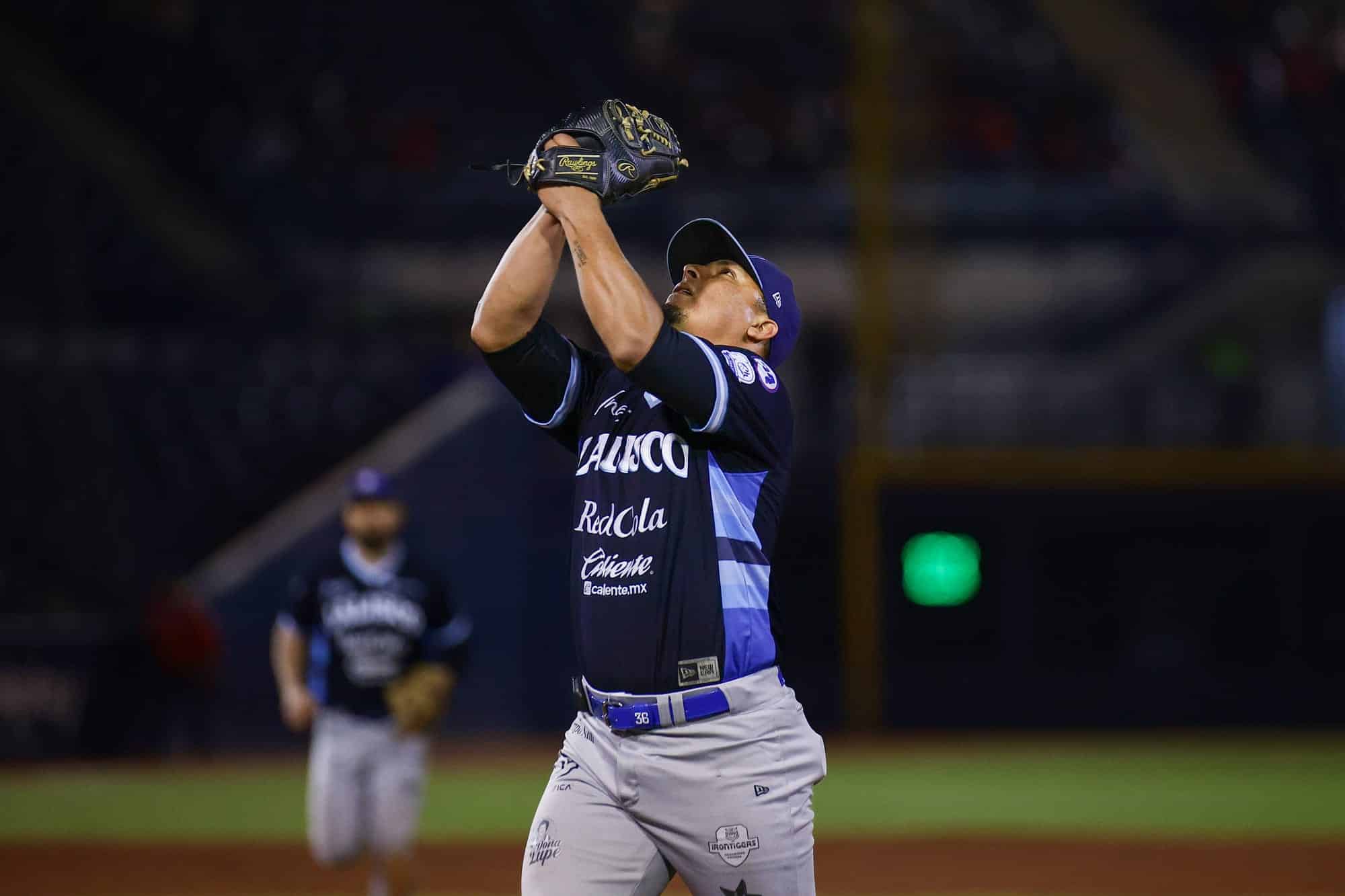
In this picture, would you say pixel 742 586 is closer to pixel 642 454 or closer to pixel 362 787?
pixel 642 454

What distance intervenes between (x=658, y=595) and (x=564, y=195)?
0.90 meters

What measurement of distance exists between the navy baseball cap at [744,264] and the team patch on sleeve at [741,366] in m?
0.26

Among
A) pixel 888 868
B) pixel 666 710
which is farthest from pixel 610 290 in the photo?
pixel 888 868

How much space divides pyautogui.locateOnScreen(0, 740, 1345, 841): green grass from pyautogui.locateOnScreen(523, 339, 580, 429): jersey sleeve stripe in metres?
7.67

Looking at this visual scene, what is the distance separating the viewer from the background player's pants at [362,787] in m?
8.29

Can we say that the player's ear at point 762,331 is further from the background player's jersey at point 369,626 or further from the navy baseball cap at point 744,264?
the background player's jersey at point 369,626

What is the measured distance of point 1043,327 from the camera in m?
24.1

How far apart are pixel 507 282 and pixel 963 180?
21.7 m

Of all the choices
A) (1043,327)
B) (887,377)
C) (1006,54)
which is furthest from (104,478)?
(1006,54)

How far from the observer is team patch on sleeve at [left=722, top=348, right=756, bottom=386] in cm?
398

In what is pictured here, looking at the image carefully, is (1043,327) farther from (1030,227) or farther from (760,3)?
(760,3)

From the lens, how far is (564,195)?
12.8ft

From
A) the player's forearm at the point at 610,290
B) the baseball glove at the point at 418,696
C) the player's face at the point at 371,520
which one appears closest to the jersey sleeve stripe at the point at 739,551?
the player's forearm at the point at 610,290

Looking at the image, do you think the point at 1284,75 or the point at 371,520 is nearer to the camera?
the point at 371,520
